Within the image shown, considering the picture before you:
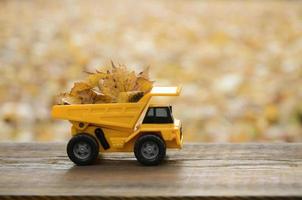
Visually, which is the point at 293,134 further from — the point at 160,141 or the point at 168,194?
the point at 168,194

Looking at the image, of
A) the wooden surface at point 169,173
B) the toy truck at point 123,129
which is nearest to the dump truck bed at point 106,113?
the toy truck at point 123,129

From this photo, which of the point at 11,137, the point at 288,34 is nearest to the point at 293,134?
the point at 288,34

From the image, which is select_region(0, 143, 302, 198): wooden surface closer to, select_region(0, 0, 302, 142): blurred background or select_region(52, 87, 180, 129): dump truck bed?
select_region(52, 87, 180, 129): dump truck bed

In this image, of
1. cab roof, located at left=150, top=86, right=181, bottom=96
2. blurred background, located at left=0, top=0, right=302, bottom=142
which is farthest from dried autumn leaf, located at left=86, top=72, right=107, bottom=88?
blurred background, located at left=0, top=0, right=302, bottom=142

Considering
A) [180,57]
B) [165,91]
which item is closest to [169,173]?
[165,91]

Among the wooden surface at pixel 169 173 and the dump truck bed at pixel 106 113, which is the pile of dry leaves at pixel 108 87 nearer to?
the dump truck bed at pixel 106 113
